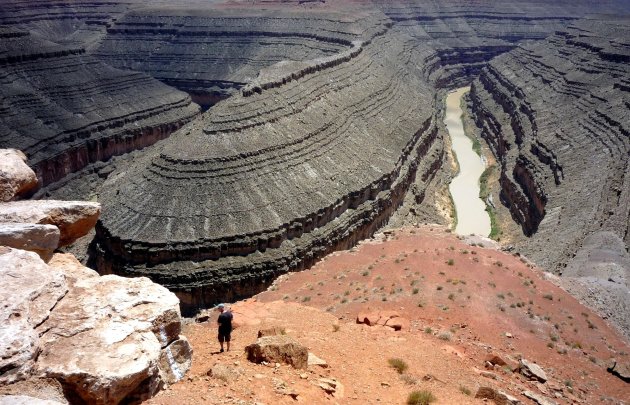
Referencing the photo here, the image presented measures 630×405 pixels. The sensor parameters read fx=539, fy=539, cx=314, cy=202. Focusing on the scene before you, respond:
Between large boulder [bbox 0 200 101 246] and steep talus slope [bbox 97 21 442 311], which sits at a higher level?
large boulder [bbox 0 200 101 246]

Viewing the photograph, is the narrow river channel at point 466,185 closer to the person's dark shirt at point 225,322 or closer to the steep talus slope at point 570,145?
the steep talus slope at point 570,145

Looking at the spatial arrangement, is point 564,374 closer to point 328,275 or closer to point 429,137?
point 328,275

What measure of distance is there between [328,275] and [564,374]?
1246 centimetres

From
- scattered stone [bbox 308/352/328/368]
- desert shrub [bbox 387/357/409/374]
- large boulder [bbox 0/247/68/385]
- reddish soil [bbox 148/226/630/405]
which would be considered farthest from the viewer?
desert shrub [bbox 387/357/409/374]

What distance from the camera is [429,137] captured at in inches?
2311

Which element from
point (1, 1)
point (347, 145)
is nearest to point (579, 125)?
point (347, 145)

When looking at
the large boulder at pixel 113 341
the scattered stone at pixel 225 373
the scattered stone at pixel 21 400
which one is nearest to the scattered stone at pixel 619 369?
the scattered stone at pixel 225 373

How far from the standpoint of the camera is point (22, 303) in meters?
9.29

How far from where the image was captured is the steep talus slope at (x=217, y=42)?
78.0m

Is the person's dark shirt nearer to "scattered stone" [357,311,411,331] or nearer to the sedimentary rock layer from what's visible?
"scattered stone" [357,311,411,331]

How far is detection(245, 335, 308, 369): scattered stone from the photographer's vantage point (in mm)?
13430

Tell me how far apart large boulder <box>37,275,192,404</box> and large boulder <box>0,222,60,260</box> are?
1.13 metres

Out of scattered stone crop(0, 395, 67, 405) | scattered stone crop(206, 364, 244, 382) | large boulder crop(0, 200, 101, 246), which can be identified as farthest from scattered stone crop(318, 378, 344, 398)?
large boulder crop(0, 200, 101, 246)

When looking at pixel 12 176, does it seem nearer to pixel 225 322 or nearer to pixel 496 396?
pixel 225 322
